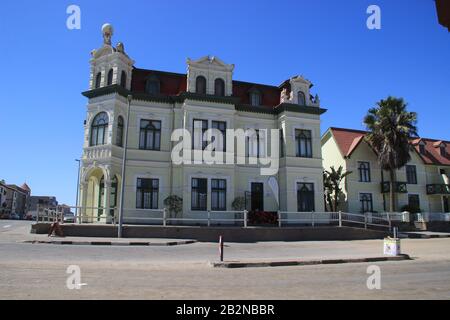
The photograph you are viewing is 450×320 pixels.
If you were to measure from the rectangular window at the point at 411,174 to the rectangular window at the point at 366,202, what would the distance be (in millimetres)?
6093

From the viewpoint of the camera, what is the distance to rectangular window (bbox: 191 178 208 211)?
85.7ft

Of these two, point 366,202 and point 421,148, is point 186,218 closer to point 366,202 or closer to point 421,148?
point 366,202

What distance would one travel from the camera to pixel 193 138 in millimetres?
26578

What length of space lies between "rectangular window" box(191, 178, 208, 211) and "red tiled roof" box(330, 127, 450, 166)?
16773 mm

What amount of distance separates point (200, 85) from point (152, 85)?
3508 mm

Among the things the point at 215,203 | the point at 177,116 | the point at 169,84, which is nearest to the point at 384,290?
the point at 215,203

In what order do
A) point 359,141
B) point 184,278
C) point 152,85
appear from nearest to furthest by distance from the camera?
point 184,278, point 152,85, point 359,141

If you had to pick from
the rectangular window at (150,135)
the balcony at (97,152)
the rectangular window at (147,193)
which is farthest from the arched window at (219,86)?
the balcony at (97,152)

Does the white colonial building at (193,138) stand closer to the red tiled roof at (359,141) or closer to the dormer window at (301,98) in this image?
the dormer window at (301,98)

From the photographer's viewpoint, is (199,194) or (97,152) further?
(199,194)

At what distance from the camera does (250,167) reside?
28438mm

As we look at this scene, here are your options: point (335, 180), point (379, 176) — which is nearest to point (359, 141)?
point (379, 176)

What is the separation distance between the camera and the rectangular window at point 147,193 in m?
25.8

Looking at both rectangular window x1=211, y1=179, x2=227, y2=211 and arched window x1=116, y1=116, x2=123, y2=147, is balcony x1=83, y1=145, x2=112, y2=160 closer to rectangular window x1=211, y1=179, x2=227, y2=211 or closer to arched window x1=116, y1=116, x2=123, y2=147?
arched window x1=116, y1=116, x2=123, y2=147
